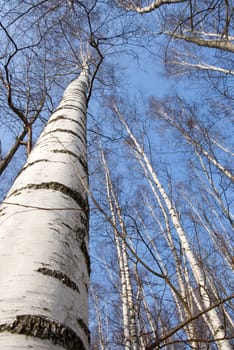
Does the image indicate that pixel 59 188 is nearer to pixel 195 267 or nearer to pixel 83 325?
pixel 83 325

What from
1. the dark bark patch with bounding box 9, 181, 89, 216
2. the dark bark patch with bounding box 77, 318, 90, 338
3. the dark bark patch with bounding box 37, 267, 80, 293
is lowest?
the dark bark patch with bounding box 77, 318, 90, 338

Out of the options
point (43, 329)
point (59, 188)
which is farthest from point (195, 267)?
point (43, 329)

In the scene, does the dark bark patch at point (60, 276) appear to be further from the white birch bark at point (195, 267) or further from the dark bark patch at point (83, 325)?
the white birch bark at point (195, 267)

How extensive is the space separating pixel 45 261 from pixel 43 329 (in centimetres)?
17

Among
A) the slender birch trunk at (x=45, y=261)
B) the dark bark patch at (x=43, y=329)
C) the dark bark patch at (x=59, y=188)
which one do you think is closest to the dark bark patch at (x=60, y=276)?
the slender birch trunk at (x=45, y=261)

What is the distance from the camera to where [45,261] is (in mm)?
683

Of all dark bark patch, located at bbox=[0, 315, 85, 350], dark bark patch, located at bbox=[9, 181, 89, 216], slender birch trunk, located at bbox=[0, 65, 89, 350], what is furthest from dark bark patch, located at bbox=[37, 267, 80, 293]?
dark bark patch, located at bbox=[9, 181, 89, 216]

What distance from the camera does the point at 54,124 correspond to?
1591mm

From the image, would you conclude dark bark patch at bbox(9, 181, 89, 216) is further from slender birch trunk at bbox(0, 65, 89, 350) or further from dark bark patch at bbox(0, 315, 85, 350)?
dark bark patch at bbox(0, 315, 85, 350)

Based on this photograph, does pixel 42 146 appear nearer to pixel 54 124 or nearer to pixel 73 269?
pixel 54 124

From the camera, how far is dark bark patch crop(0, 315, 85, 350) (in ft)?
1.73

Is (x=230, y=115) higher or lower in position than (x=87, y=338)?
higher

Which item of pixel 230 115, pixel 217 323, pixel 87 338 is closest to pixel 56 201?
pixel 87 338

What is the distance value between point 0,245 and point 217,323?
11.3 ft
